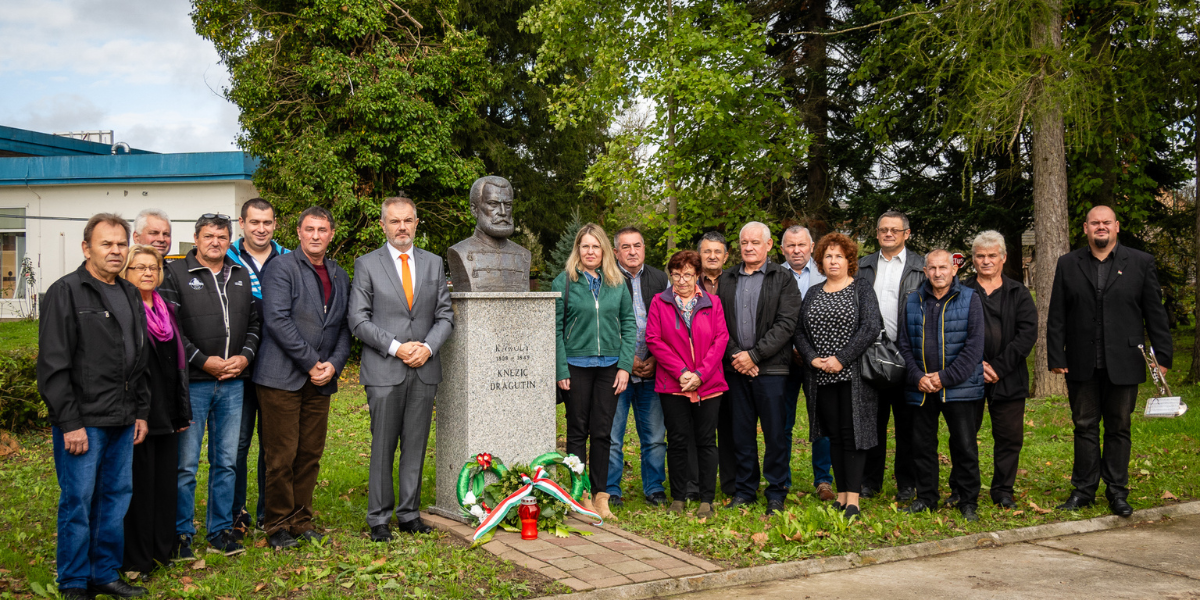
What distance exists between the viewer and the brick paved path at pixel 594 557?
4750mm

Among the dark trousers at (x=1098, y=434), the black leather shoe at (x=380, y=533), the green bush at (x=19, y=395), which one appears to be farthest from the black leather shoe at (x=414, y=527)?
the green bush at (x=19, y=395)

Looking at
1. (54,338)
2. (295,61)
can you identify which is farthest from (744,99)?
→ (54,338)

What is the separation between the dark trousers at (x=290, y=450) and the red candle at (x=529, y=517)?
1.38 metres

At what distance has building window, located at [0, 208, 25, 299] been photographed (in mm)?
31797

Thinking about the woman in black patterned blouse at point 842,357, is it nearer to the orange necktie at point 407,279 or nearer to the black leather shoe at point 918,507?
the black leather shoe at point 918,507

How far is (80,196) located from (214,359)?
98.9 feet

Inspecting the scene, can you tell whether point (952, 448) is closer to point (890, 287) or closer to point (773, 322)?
point (890, 287)

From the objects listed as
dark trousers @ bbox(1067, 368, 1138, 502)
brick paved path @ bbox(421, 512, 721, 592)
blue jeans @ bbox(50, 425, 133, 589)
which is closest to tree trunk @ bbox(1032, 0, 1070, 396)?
dark trousers @ bbox(1067, 368, 1138, 502)

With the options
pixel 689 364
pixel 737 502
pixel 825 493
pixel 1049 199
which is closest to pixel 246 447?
pixel 689 364

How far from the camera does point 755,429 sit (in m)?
6.45

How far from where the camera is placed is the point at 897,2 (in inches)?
648

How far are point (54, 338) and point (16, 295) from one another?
3350 cm

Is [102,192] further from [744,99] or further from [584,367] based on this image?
[584,367]

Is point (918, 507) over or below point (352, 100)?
below
